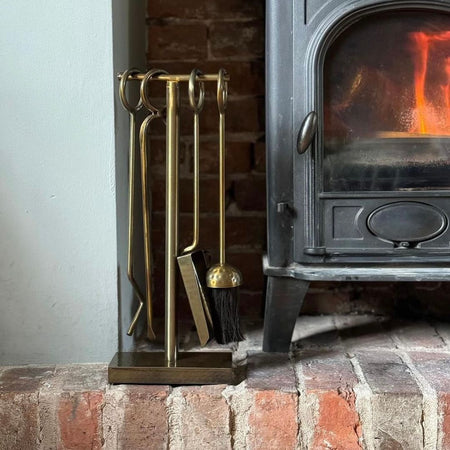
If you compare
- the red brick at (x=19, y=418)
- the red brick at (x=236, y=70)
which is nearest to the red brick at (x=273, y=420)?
the red brick at (x=19, y=418)

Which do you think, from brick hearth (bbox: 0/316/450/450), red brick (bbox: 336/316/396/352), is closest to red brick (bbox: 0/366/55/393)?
Answer: brick hearth (bbox: 0/316/450/450)

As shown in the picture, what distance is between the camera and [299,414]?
112cm

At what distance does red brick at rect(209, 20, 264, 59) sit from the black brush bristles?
620 mm

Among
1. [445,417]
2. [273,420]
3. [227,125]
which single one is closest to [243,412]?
[273,420]

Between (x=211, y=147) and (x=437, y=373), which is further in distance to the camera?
(x=211, y=147)

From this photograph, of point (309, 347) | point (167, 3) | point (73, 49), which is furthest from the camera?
point (167, 3)

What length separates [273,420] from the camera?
3.69ft

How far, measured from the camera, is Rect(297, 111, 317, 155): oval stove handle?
46.7 inches

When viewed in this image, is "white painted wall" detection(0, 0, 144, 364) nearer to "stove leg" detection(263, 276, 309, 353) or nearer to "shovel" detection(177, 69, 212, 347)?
"shovel" detection(177, 69, 212, 347)

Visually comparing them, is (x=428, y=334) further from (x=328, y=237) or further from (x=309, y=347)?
(x=328, y=237)

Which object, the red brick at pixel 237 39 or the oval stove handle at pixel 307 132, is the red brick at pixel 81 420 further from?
the red brick at pixel 237 39

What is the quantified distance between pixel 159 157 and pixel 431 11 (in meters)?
0.68

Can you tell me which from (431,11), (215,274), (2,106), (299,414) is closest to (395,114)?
(431,11)

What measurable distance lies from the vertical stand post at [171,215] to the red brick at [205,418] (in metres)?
0.08
